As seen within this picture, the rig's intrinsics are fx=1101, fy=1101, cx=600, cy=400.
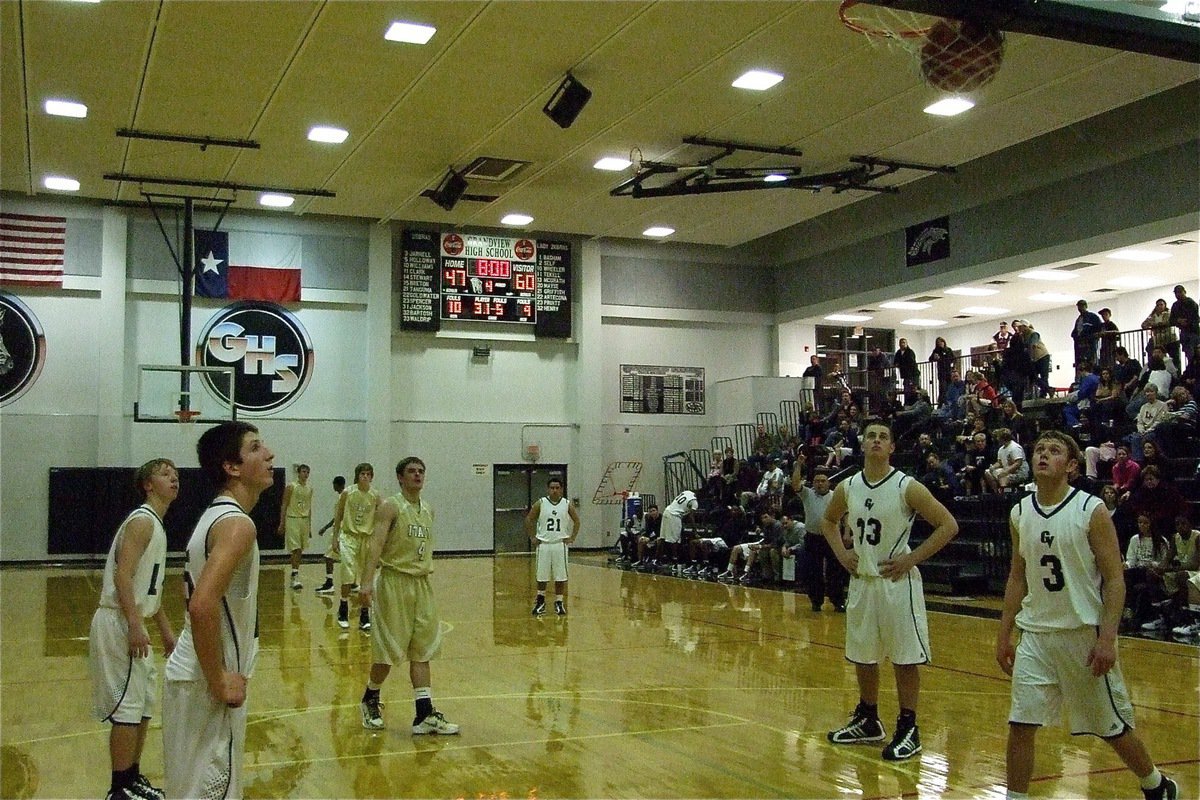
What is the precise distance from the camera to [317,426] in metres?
23.7

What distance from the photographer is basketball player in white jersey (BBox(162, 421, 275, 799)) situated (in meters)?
3.31

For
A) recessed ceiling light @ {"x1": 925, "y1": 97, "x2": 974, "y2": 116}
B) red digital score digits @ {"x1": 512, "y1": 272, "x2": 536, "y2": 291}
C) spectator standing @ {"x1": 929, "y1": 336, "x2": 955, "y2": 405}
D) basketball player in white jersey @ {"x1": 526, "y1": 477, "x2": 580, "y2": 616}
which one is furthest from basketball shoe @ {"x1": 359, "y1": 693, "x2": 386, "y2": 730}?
red digital score digits @ {"x1": 512, "y1": 272, "x2": 536, "y2": 291}

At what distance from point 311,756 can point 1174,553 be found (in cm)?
959

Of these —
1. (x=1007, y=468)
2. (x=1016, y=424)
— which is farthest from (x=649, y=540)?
(x=1007, y=468)

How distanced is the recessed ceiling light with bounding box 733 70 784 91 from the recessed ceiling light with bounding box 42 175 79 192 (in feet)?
41.4

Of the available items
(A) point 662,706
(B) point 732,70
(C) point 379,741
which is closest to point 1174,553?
(A) point 662,706

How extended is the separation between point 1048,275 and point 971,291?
5.91 ft

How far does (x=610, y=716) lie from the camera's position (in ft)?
24.4

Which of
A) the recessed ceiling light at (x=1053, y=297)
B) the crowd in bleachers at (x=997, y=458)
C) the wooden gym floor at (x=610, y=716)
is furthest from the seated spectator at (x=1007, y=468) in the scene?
the recessed ceiling light at (x=1053, y=297)

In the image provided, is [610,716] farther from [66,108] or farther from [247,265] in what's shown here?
[247,265]

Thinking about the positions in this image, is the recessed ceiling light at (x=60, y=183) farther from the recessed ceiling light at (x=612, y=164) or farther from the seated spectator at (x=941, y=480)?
the seated spectator at (x=941, y=480)

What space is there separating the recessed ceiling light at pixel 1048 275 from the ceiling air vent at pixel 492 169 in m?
9.82

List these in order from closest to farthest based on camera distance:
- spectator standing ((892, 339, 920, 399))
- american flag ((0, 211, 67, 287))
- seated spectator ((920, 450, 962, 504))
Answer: seated spectator ((920, 450, 962, 504)) < american flag ((0, 211, 67, 287)) < spectator standing ((892, 339, 920, 399))

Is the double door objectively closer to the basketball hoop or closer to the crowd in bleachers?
the crowd in bleachers
